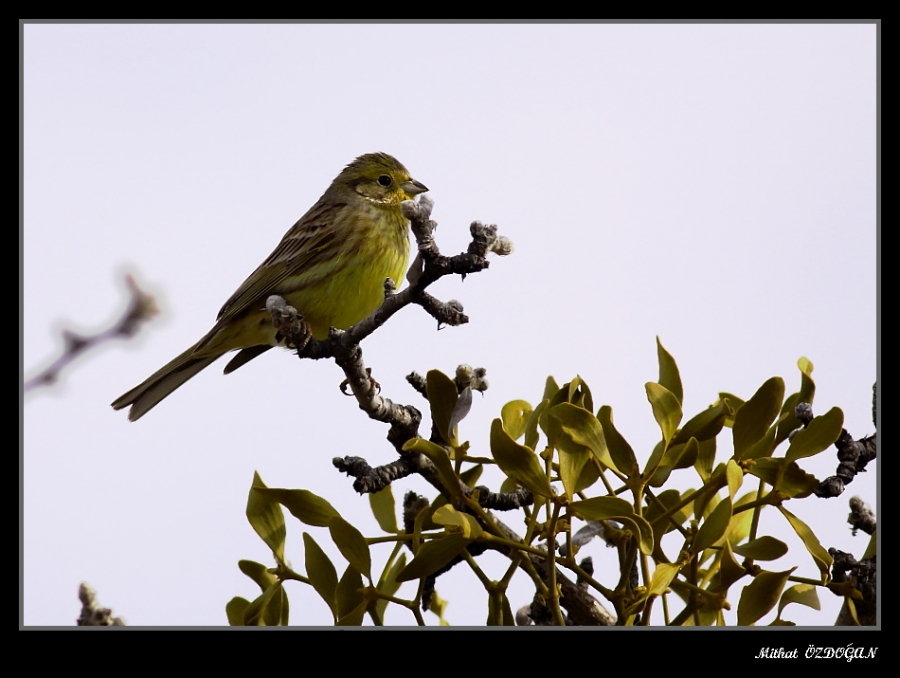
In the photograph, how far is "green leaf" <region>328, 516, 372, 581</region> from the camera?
6.75 ft

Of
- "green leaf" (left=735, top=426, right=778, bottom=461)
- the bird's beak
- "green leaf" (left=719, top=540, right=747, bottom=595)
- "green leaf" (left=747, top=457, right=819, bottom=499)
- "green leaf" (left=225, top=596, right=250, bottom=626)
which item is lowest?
"green leaf" (left=225, top=596, right=250, bottom=626)

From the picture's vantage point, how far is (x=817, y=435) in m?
2.02

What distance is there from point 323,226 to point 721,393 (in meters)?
3.66

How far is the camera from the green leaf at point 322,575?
213cm

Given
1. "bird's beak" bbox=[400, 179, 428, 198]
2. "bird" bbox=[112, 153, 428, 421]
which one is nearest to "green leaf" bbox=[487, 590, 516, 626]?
"bird" bbox=[112, 153, 428, 421]

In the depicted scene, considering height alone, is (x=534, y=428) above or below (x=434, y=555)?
above

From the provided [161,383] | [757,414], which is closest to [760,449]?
[757,414]

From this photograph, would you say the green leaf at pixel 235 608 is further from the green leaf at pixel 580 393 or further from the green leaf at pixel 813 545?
the green leaf at pixel 813 545

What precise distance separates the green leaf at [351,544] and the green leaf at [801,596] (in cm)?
95

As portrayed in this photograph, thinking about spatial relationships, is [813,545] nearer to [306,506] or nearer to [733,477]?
[733,477]

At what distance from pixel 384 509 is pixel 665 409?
83cm

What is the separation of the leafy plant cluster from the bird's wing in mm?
3172

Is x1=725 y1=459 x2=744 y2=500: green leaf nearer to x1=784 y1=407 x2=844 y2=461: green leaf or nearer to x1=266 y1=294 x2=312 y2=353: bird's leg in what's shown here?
x1=784 y1=407 x2=844 y2=461: green leaf

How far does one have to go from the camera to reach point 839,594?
2096 mm
